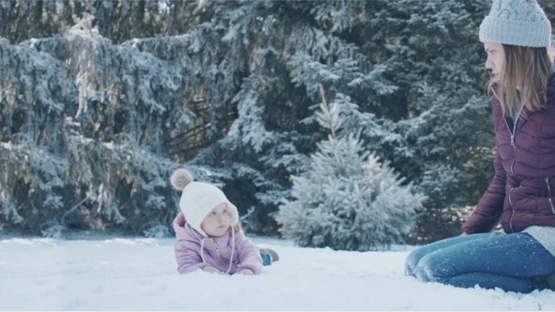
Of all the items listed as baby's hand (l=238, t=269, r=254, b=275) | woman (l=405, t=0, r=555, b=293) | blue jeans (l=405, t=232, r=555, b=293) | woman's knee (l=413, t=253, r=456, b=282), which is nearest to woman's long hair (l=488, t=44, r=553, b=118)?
woman (l=405, t=0, r=555, b=293)

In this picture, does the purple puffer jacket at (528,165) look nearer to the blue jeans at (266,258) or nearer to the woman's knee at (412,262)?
the woman's knee at (412,262)

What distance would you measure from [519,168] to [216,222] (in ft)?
5.41

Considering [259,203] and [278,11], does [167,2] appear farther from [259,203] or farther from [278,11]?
[259,203]

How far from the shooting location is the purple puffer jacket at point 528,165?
2889 mm

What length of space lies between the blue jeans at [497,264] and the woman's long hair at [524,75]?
2.00 feet

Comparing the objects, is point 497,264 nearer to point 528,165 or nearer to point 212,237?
point 528,165

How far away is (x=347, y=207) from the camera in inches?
252

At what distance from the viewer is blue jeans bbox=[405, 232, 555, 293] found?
287 centimetres

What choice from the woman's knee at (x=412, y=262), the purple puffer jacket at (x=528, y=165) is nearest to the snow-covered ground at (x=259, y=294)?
the woman's knee at (x=412, y=262)

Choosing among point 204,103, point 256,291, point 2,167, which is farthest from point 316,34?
point 256,291

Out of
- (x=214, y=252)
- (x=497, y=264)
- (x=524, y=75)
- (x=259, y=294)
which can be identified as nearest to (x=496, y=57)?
(x=524, y=75)

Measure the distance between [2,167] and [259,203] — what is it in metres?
3.51

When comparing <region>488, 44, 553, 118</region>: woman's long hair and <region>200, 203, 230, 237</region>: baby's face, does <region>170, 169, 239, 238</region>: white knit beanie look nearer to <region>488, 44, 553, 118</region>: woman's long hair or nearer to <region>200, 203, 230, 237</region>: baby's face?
<region>200, 203, 230, 237</region>: baby's face

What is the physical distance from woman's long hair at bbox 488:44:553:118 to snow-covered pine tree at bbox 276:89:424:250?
3.47 metres
